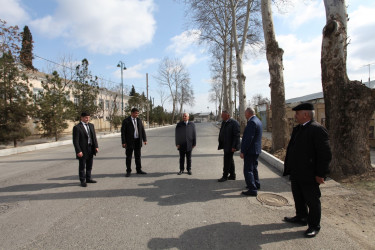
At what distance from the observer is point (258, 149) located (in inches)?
185

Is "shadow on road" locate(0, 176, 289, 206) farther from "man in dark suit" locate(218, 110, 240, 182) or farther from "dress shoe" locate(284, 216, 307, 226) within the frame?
"dress shoe" locate(284, 216, 307, 226)

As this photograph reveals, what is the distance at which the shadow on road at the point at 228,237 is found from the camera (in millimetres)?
2873

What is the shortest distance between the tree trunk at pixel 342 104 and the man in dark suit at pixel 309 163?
2878 millimetres

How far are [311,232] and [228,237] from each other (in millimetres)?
1094

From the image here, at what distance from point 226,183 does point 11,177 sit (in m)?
5.98

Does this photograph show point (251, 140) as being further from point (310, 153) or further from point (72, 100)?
point (72, 100)

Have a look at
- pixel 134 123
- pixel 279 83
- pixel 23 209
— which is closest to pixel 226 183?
pixel 134 123

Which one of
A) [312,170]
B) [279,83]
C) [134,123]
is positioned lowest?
[312,170]

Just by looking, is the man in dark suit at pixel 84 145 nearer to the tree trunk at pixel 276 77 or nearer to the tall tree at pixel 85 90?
the tree trunk at pixel 276 77

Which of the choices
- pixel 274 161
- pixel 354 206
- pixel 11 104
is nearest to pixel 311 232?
pixel 354 206

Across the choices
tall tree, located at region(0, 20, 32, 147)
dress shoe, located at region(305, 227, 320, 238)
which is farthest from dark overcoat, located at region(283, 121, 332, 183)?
tall tree, located at region(0, 20, 32, 147)

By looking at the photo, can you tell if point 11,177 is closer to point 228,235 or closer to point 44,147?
point 228,235

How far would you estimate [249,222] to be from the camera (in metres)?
3.50

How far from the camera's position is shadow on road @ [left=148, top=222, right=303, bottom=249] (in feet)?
9.43
